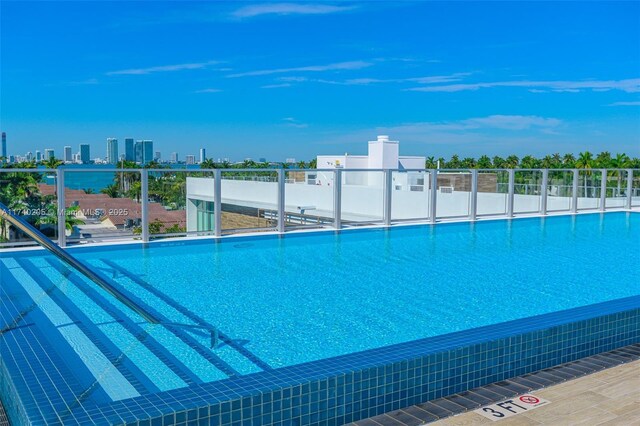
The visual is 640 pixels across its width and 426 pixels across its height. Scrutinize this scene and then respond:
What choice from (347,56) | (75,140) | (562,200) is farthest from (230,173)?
(75,140)

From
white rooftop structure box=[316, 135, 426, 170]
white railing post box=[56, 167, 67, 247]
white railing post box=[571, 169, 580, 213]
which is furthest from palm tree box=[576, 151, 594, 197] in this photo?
white railing post box=[56, 167, 67, 247]

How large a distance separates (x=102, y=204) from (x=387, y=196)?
5.51 meters

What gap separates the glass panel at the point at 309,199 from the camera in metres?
11.1

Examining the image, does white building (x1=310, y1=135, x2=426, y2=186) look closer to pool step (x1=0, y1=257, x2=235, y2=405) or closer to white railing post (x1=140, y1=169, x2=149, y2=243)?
white railing post (x1=140, y1=169, x2=149, y2=243)

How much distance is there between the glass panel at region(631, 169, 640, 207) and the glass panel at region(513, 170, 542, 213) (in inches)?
156

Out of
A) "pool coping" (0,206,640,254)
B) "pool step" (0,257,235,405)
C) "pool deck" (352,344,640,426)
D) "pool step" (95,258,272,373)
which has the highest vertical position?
"pool coping" (0,206,640,254)

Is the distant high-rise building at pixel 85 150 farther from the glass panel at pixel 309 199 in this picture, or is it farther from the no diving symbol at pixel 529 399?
the no diving symbol at pixel 529 399

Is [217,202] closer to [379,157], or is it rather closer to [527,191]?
[527,191]

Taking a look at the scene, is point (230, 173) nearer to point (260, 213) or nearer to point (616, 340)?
point (260, 213)

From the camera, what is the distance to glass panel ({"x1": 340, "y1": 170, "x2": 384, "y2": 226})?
12594 millimetres

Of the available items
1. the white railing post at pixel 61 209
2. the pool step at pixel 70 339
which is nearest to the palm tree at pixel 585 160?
the white railing post at pixel 61 209

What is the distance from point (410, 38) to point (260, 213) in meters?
41.4

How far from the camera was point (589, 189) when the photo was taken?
53.0 ft

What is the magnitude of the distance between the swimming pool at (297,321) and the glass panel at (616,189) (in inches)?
249
